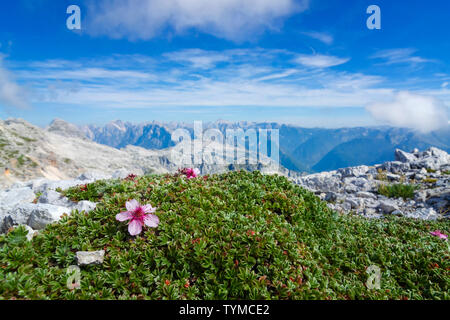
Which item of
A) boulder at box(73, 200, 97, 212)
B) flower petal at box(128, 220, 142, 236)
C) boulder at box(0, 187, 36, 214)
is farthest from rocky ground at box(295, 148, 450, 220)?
boulder at box(0, 187, 36, 214)

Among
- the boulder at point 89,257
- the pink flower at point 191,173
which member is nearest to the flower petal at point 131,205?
the boulder at point 89,257

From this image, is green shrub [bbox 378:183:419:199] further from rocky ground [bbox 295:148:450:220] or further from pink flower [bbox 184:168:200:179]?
pink flower [bbox 184:168:200:179]

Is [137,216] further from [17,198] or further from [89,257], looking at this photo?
→ [17,198]

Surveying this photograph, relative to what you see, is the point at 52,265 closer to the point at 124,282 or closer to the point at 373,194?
the point at 124,282

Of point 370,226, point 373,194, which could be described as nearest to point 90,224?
point 370,226

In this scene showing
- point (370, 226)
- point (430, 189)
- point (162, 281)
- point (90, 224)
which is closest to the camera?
point (162, 281)

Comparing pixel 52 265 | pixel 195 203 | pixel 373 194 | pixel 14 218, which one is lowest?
pixel 373 194

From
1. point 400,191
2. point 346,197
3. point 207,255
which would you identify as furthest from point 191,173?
point 400,191

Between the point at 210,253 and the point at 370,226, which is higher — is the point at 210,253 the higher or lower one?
the higher one
